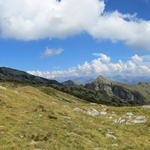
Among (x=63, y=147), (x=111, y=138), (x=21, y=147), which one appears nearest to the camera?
(x=21, y=147)

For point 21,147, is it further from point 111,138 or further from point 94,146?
point 111,138

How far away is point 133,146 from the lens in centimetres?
1780

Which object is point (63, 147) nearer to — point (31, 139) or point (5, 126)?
point (31, 139)

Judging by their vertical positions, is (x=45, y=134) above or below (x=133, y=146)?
above

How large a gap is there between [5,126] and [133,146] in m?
14.4

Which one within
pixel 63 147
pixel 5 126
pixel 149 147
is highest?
pixel 5 126

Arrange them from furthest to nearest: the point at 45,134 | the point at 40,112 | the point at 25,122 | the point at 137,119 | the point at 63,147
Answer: the point at 137,119, the point at 40,112, the point at 25,122, the point at 45,134, the point at 63,147

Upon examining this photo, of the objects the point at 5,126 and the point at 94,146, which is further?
the point at 5,126

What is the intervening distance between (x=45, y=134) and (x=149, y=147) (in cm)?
1186

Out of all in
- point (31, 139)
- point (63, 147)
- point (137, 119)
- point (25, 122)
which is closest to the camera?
point (63, 147)

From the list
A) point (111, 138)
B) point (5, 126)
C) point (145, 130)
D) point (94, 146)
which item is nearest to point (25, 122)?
point (5, 126)

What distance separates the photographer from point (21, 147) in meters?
13.7

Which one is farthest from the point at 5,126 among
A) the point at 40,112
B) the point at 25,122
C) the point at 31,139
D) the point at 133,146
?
the point at 133,146

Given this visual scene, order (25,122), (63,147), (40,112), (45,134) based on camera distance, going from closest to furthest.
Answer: (63,147) → (45,134) → (25,122) → (40,112)
